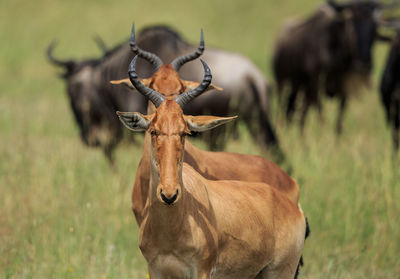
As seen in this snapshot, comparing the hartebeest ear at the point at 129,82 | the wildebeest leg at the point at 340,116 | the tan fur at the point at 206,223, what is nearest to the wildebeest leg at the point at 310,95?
the wildebeest leg at the point at 340,116

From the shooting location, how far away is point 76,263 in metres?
5.72

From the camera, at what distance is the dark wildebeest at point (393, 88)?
11500mm

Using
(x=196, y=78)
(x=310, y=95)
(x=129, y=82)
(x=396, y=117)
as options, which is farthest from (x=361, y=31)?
(x=129, y=82)

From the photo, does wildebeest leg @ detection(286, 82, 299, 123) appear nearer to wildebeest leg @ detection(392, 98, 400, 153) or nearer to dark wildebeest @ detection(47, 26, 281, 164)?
wildebeest leg @ detection(392, 98, 400, 153)

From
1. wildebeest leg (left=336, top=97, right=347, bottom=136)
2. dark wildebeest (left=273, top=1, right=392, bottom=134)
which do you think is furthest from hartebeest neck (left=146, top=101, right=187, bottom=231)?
wildebeest leg (left=336, top=97, right=347, bottom=136)

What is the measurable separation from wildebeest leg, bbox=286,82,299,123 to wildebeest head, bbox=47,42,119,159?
5.99m

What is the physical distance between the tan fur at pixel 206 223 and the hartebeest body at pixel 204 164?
1.88ft

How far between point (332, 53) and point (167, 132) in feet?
38.0

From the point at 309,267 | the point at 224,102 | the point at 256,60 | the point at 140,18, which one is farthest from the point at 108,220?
the point at 140,18

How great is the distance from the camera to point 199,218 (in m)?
4.18

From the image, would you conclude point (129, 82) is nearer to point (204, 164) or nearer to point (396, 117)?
point (204, 164)

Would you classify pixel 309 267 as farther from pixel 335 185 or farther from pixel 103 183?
pixel 103 183

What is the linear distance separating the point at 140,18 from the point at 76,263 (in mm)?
23337

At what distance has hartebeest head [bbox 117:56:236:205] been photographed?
375 centimetres
